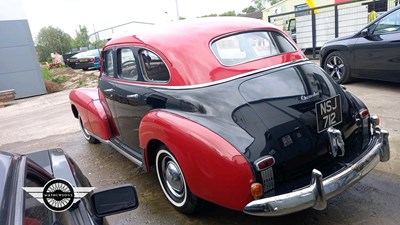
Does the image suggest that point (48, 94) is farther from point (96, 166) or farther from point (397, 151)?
point (397, 151)

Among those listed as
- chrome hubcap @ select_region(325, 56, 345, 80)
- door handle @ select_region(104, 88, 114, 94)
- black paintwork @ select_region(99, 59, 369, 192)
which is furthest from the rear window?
chrome hubcap @ select_region(325, 56, 345, 80)

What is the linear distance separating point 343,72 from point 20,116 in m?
8.63

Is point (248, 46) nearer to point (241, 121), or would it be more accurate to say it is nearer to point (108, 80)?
point (241, 121)

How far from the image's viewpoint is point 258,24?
3.77 meters

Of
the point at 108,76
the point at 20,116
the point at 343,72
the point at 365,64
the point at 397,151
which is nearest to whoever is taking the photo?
the point at 397,151

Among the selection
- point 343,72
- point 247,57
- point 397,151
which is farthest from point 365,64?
point 247,57

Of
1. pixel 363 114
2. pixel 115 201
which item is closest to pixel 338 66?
pixel 363 114

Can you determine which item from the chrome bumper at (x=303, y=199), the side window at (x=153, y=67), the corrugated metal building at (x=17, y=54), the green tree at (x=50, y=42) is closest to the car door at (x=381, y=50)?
the chrome bumper at (x=303, y=199)

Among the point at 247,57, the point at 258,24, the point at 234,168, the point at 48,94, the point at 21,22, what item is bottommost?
the point at 48,94

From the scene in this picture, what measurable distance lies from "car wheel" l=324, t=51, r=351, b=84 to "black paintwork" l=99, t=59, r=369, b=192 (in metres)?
4.46

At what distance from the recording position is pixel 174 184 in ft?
11.0

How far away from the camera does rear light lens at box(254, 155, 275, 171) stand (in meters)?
2.48

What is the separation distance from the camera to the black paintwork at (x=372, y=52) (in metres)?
6.25

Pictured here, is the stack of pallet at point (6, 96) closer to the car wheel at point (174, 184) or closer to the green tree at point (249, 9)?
the car wheel at point (174, 184)
